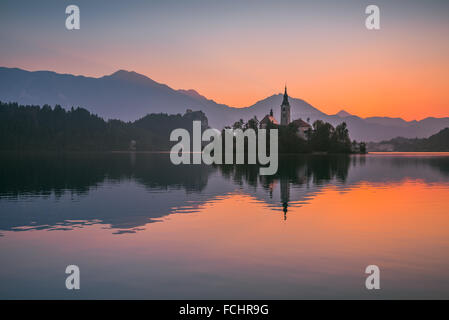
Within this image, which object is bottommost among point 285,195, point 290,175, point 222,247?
point 222,247

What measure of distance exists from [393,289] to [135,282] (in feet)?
33.8

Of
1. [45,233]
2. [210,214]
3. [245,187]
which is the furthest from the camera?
[245,187]

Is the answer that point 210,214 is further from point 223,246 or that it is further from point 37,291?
point 37,291

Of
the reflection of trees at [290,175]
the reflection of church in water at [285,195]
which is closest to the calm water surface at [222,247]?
the reflection of church in water at [285,195]

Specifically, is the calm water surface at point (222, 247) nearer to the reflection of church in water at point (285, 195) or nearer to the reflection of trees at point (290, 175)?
the reflection of church in water at point (285, 195)

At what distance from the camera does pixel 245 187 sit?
52469 millimetres

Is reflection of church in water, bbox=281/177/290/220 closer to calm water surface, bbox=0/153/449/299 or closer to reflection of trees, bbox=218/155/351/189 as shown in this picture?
calm water surface, bbox=0/153/449/299

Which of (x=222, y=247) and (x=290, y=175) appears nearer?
(x=222, y=247)

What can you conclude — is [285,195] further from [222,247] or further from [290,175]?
[290,175]

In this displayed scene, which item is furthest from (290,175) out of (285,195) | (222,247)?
(222,247)

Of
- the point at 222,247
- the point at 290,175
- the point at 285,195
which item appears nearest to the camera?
the point at 222,247

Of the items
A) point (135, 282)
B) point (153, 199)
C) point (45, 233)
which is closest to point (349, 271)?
point (135, 282)

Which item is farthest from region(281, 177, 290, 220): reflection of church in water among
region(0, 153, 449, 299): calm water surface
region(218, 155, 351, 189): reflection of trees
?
region(218, 155, 351, 189): reflection of trees

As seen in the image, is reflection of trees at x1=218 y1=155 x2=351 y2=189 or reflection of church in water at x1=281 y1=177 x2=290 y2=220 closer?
reflection of church in water at x1=281 y1=177 x2=290 y2=220
